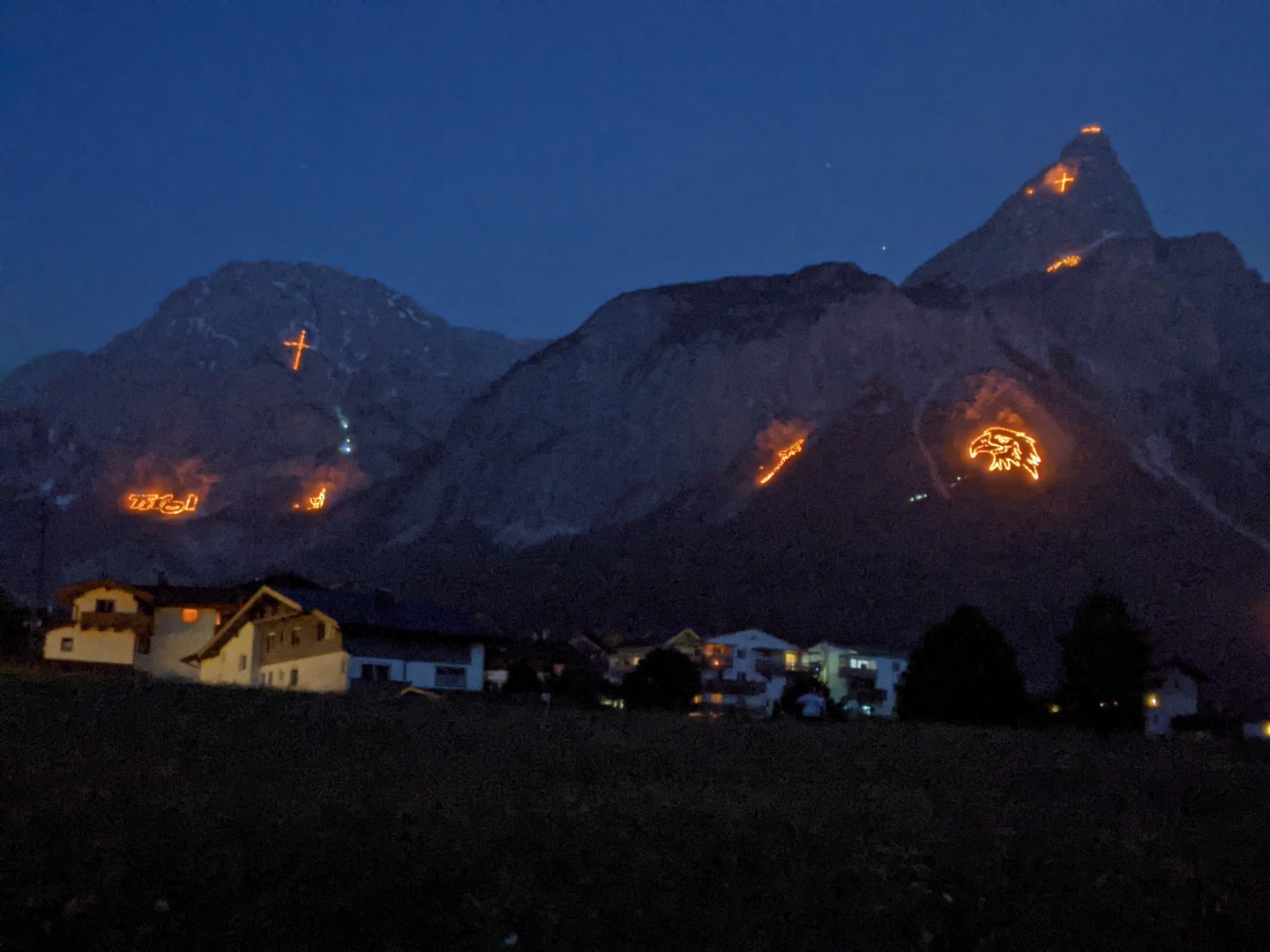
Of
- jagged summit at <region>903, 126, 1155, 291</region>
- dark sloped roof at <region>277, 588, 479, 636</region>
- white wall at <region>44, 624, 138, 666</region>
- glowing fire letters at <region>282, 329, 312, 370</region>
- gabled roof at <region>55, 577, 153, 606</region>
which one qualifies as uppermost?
jagged summit at <region>903, 126, 1155, 291</region>

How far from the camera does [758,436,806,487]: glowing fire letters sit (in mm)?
129125

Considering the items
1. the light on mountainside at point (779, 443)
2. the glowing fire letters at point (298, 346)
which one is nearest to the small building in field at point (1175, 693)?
the light on mountainside at point (779, 443)

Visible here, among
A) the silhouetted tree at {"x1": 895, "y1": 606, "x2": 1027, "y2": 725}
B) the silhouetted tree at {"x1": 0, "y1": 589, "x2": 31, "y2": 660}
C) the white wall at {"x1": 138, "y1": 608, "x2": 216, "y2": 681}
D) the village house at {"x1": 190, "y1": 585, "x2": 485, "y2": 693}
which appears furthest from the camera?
the white wall at {"x1": 138, "y1": 608, "x2": 216, "y2": 681}

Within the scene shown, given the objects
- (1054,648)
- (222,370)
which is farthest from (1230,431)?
(222,370)

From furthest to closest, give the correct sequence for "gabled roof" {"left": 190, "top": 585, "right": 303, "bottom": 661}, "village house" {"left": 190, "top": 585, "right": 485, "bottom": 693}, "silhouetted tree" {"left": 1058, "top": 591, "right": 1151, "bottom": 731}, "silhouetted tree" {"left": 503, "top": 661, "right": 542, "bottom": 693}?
"silhouetted tree" {"left": 503, "top": 661, "right": 542, "bottom": 693} → "gabled roof" {"left": 190, "top": 585, "right": 303, "bottom": 661} → "village house" {"left": 190, "top": 585, "right": 485, "bottom": 693} → "silhouetted tree" {"left": 1058, "top": 591, "right": 1151, "bottom": 731}

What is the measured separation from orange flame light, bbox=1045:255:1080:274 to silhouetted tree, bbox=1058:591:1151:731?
394ft

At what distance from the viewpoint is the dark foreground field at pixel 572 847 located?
12.6 metres

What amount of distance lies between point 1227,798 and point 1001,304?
13670 cm

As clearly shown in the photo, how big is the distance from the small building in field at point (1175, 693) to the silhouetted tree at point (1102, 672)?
33360mm

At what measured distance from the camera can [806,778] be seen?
829 inches

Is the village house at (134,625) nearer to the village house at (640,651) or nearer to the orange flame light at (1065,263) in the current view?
the village house at (640,651)

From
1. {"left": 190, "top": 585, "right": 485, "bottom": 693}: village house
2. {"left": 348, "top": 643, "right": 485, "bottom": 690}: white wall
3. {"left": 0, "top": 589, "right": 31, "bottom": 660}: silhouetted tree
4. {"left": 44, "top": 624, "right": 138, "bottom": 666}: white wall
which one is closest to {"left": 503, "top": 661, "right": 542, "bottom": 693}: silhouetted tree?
{"left": 190, "top": 585, "right": 485, "bottom": 693}: village house

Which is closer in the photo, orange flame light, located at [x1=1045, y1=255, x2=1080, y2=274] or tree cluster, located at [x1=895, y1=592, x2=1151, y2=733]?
tree cluster, located at [x1=895, y1=592, x2=1151, y2=733]

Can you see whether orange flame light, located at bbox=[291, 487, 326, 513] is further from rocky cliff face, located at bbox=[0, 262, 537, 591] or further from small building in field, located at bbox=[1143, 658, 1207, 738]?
small building in field, located at bbox=[1143, 658, 1207, 738]
